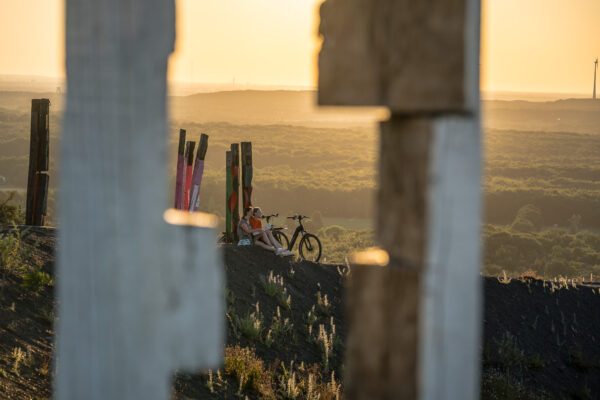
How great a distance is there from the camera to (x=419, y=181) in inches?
74.5

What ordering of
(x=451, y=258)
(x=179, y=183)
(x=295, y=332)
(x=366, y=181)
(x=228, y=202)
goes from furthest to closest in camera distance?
(x=366, y=181) → (x=228, y=202) → (x=179, y=183) → (x=295, y=332) → (x=451, y=258)

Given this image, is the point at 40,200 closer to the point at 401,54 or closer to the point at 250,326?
the point at 250,326

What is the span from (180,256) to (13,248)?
1029 centimetres

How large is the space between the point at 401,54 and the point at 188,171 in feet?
47.1

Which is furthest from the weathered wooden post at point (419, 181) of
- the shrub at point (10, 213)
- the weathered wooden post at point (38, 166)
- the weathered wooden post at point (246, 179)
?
the weathered wooden post at point (246, 179)

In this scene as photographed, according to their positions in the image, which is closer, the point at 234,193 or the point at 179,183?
the point at 179,183

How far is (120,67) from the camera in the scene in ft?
5.80

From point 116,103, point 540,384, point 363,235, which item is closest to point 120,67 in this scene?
point 116,103

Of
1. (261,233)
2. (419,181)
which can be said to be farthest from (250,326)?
(419,181)

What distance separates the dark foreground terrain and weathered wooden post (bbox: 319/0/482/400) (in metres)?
6.42

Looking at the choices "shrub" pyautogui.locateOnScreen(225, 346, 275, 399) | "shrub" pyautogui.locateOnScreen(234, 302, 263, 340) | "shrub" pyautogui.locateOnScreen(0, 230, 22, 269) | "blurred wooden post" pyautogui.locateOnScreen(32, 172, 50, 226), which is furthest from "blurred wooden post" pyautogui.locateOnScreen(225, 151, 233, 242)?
"shrub" pyautogui.locateOnScreen(225, 346, 275, 399)

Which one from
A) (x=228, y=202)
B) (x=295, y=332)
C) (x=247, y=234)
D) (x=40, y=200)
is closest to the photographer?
(x=295, y=332)

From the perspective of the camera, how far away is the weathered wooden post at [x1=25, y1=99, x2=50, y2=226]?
15.3 meters

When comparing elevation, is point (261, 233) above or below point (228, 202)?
below
